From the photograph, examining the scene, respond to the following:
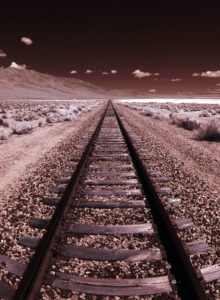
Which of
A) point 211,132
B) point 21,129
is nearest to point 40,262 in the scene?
point 211,132

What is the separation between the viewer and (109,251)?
2971 mm

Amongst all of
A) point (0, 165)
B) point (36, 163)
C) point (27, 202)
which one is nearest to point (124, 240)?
point (27, 202)

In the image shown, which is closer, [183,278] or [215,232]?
[183,278]

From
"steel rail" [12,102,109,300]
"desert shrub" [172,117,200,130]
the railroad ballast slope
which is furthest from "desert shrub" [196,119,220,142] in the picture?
"steel rail" [12,102,109,300]

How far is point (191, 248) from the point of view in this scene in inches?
119

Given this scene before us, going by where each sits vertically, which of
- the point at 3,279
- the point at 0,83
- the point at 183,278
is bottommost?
the point at 3,279

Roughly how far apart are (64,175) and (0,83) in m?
202

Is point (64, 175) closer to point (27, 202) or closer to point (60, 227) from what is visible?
point (27, 202)

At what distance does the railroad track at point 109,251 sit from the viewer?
2.41 metres

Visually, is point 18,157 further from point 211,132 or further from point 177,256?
point 211,132

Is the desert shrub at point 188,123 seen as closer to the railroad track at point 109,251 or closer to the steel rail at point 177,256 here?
the railroad track at point 109,251

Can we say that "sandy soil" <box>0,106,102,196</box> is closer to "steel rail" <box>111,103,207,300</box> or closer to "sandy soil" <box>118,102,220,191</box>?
"steel rail" <box>111,103,207,300</box>

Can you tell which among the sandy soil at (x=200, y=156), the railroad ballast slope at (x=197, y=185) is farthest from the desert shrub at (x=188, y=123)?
the railroad ballast slope at (x=197, y=185)

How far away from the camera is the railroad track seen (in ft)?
7.91
